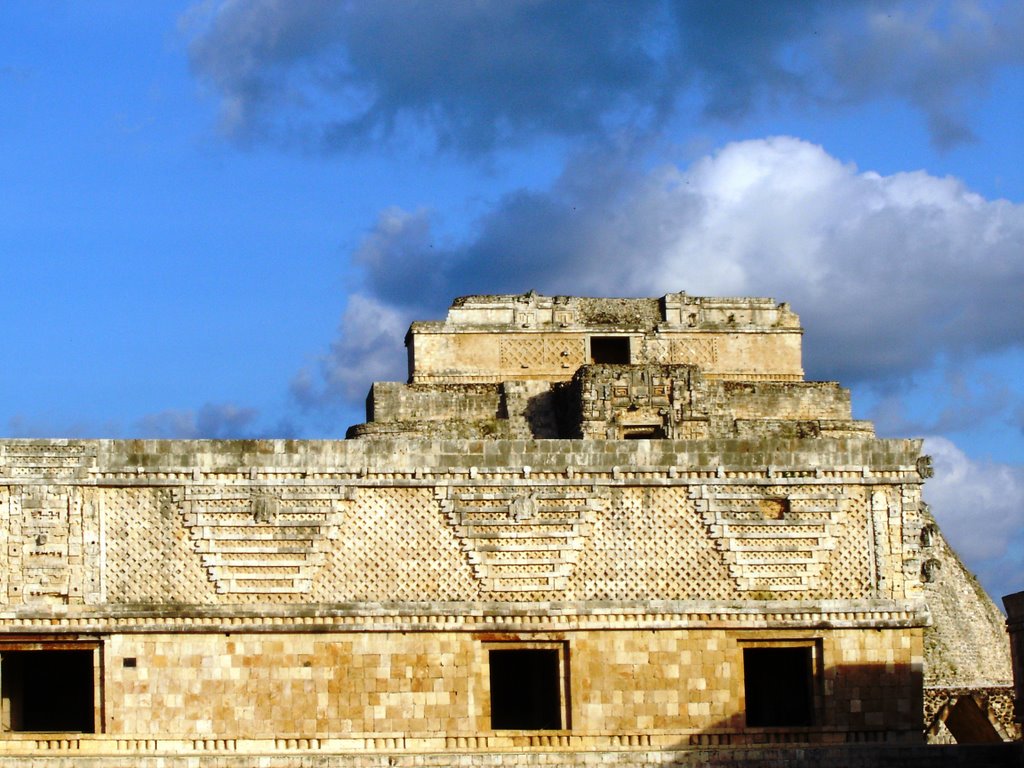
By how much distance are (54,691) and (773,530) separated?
27.4 feet

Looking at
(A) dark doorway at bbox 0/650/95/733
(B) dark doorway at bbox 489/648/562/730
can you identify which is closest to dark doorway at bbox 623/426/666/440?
(B) dark doorway at bbox 489/648/562/730

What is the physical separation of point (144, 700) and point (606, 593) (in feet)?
16.1

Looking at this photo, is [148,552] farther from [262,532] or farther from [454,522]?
[454,522]

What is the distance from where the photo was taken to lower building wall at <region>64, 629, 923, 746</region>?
17.0 m

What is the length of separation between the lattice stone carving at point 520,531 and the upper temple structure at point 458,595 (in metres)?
0.02

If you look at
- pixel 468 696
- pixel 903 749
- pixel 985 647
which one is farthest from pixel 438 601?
pixel 985 647

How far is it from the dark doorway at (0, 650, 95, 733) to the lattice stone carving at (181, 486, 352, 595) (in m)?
2.08

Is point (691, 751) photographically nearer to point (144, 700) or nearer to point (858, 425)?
point (144, 700)

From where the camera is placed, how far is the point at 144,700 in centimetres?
1700

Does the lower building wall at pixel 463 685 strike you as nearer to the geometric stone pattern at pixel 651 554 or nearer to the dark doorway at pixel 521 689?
the geometric stone pattern at pixel 651 554

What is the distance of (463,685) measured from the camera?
17.2 m

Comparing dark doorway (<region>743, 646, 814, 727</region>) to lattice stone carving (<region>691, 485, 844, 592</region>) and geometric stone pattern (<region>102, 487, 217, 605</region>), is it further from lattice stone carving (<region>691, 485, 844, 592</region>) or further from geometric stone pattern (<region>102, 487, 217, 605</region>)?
geometric stone pattern (<region>102, 487, 217, 605</region>)

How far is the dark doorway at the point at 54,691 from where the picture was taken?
18297 mm

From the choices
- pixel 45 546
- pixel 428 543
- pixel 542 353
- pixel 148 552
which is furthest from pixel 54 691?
pixel 542 353
